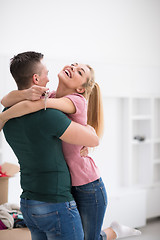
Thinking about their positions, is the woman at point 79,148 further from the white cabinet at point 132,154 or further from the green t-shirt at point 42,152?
the white cabinet at point 132,154

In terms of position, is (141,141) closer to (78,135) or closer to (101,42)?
(101,42)

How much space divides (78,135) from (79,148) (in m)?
0.19

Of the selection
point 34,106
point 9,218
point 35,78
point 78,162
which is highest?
point 35,78

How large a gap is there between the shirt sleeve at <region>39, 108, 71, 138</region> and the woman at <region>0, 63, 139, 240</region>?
0.04 metres

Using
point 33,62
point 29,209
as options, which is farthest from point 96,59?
point 29,209

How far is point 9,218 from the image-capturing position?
2.22 metres

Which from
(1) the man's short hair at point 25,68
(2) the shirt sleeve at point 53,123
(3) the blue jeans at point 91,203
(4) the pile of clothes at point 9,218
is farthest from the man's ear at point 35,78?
(4) the pile of clothes at point 9,218

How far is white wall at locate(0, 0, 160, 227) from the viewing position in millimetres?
3363

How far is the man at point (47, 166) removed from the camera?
1.32 metres

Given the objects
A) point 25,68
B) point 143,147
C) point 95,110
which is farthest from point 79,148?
point 143,147

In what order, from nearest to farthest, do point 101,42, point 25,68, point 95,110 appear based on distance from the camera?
point 25,68 → point 95,110 → point 101,42

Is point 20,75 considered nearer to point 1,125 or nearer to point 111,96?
point 1,125

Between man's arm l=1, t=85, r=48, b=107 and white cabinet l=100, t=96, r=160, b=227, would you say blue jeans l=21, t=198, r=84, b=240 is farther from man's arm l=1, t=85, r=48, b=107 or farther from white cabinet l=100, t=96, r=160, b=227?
white cabinet l=100, t=96, r=160, b=227

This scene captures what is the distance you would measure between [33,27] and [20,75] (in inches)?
86.2
